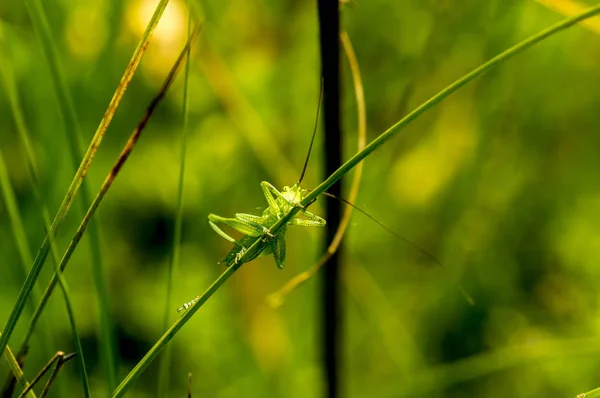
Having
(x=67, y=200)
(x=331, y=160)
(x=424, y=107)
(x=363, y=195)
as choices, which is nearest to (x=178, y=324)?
(x=67, y=200)

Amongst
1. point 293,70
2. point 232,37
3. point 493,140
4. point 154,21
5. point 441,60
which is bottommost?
point 154,21

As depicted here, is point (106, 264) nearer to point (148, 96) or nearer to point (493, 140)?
point (148, 96)

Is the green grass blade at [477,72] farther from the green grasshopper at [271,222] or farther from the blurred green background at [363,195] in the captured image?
the blurred green background at [363,195]

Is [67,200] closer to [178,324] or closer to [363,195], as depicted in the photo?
[178,324]

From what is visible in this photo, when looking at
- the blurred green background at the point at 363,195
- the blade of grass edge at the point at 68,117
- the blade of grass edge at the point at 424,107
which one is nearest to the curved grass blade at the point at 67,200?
the blade of grass edge at the point at 68,117

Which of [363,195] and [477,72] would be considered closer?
[477,72]

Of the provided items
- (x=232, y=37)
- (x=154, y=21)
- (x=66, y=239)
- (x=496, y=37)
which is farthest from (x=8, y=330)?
(x=232, y=37)
